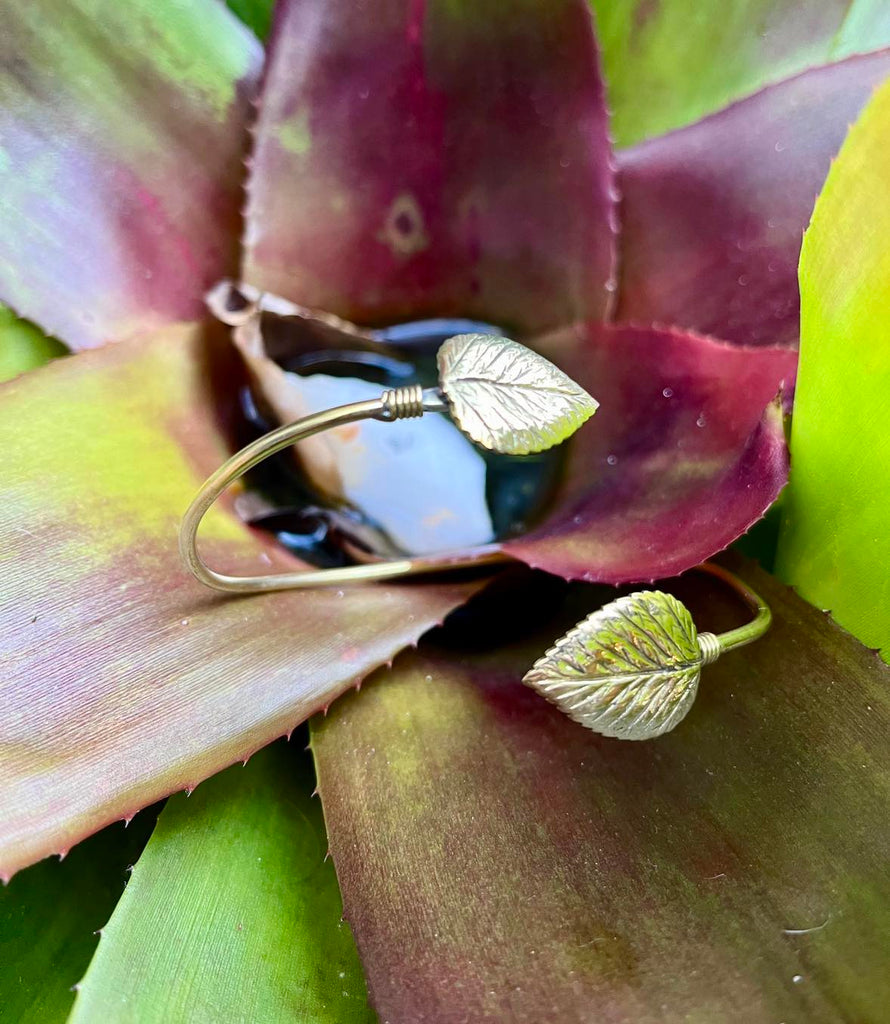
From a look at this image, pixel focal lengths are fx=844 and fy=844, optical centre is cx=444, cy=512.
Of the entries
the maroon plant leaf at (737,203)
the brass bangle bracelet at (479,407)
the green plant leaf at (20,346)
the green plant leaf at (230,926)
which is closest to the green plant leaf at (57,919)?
the green plant leaf at (230,926)

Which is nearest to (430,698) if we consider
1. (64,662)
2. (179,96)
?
(64,662)

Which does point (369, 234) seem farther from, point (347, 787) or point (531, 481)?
point (347, 787)

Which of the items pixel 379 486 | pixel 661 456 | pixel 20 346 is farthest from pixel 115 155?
pixel 661 456

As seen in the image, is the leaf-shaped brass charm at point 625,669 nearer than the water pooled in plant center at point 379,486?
Yes

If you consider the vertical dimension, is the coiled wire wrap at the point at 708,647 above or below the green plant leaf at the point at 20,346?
below

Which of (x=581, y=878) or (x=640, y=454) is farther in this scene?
(x=640, y=454)

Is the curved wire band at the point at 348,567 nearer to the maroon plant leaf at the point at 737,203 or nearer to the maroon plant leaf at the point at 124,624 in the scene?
the maroon plant leaf at the point at 124,624

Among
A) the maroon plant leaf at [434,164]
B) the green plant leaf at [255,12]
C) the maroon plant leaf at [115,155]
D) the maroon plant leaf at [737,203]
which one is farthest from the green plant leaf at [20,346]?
the maroon plant leaf at [737,203]

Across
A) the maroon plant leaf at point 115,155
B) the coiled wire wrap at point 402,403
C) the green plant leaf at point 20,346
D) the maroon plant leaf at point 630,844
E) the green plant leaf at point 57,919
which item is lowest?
the maroon plant leaf at point 630,844
